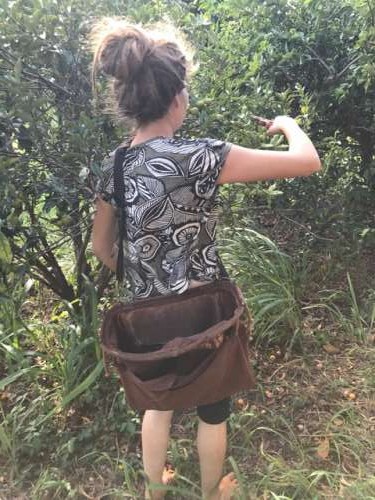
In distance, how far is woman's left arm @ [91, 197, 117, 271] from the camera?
71.9 inches

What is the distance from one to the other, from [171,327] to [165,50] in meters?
0.82

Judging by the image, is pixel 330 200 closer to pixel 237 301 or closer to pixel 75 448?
pixel 237 301

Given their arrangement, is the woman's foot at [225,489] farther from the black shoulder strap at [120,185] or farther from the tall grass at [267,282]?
the black shoulder strap at [120,185]

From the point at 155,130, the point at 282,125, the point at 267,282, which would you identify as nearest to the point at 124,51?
the point at 155,130

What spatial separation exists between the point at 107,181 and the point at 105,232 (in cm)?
25

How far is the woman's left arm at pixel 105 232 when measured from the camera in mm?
1827

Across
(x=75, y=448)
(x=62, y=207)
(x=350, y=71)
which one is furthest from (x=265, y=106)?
(x=75, y=448)

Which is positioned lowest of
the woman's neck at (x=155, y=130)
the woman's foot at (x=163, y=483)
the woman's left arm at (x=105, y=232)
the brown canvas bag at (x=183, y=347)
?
the woman's foot at (x=163, y=483)

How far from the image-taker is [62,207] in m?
2.15

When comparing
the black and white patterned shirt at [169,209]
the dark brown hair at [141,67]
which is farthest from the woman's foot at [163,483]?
the dark brown hair at [141,67]

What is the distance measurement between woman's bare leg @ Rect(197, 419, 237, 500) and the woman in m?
0.51

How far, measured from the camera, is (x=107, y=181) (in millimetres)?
1698

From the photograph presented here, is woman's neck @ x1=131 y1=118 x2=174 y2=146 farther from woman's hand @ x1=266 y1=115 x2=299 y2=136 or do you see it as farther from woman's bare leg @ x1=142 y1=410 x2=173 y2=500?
woman's bare leg @ x1=142 y1=410 x2=173 y2=500

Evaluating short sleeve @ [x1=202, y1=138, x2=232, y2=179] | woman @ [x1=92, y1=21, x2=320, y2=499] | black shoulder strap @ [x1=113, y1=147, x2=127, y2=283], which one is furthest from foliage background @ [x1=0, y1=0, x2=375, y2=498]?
short sleeve @ [x1=202, y1=138, x2=232, y2=179]
